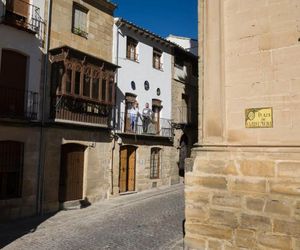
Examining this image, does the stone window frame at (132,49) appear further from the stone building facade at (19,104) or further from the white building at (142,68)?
the stone building facade at (19,104)

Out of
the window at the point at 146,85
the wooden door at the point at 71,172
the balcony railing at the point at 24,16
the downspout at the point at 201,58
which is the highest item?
the balcony railing at the point at 24,16

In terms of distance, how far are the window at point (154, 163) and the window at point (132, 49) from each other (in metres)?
4.99

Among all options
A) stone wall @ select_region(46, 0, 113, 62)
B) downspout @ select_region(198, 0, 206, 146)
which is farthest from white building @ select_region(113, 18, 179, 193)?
downspout @ select_region(198, 0, 206, 146)

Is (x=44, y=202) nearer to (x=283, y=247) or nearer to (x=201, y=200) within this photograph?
(x=201, y=200)

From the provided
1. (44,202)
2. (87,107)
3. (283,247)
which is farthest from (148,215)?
(283,247)

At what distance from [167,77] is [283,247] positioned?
1695 centimetres

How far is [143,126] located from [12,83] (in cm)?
763

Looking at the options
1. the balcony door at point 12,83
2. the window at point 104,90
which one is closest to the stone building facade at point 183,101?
the window at point 104,90

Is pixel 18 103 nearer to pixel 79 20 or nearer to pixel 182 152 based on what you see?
pixel 79 20

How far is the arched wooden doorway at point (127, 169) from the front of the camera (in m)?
17.2

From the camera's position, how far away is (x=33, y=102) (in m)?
12.9

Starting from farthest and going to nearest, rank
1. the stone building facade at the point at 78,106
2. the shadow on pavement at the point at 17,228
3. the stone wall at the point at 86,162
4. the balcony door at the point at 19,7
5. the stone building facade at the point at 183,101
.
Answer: the stone building facade at the point at 183,101, the stone building facade at the point at 78,106, the stone wall at the point at 86,162, the balcony door at the point at 19,7, the shadow on pavement at the point at 17,228

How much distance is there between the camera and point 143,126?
60.7 ft

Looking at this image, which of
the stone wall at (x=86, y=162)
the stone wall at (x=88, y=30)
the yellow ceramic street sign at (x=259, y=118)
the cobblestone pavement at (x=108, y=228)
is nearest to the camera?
the yellow ceramic street sign at (x=259, y=118)
